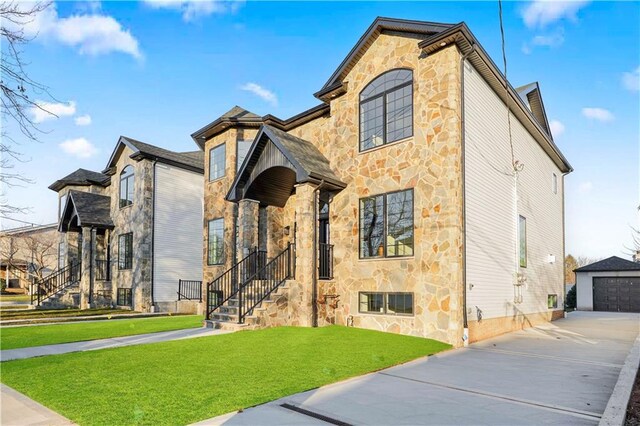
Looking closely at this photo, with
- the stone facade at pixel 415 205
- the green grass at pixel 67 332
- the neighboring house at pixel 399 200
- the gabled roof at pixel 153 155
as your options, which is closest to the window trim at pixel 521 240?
the neighboring house at pixel 399 200

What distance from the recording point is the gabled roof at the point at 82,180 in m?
25.3

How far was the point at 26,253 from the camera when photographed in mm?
44625

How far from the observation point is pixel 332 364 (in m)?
7.07

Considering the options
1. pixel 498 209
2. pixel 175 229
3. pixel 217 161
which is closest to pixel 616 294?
pixel 498 209

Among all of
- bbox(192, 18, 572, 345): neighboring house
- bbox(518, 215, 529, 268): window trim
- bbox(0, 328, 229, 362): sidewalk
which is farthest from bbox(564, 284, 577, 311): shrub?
bbox(0, 328, 229, 362): sidewalk

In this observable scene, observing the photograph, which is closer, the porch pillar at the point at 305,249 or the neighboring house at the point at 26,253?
the porch pillar at the point at 305,249

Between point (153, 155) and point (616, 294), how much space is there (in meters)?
26.1

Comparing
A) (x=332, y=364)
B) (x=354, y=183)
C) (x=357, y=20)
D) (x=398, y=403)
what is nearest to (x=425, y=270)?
(x=354, y=183)

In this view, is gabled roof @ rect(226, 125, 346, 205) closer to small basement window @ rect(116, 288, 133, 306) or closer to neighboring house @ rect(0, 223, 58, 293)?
small basement window @ rect(116, 288, 133, 306)

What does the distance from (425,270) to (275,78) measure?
36.9 ft

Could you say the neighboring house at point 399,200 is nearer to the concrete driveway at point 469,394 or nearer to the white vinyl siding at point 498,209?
the white vinyl siding at point 498,209

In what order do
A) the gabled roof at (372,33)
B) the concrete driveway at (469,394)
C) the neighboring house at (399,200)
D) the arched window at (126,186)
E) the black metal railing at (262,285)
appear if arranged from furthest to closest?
the arched window at (126,186) < the black metal railing at (262,285) < the gabled roof at (372,33) < the neighboring house at (399,200) < the concrete driveway at (469,394)

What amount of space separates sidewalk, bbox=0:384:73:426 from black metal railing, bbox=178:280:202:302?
1521cm

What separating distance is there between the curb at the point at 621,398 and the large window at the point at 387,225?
4.92 meters
